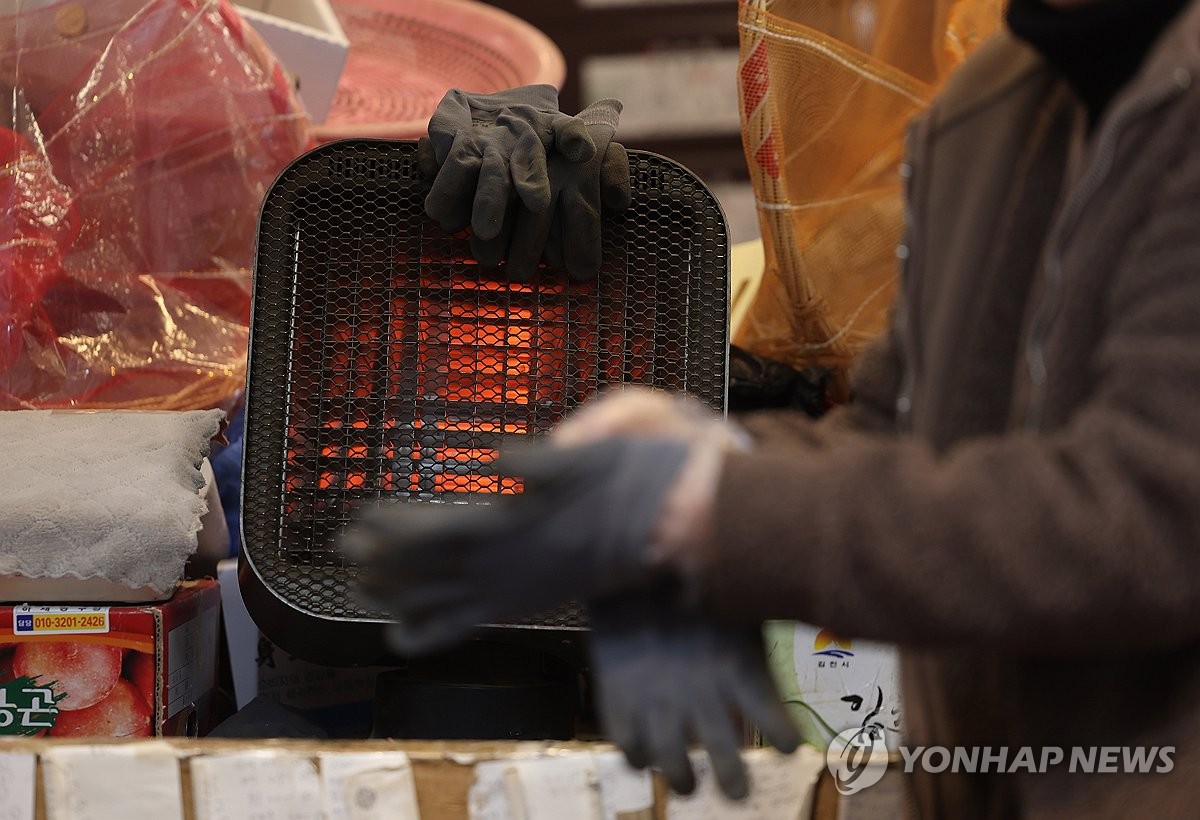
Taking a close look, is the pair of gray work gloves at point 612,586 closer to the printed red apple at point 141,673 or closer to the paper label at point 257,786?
the paper label at point 257,786

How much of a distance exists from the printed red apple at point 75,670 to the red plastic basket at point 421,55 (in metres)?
1.00

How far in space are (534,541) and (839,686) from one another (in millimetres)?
692

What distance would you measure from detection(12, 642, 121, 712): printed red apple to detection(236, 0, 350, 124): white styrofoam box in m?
0.82

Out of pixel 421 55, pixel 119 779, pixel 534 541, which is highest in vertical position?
pixel 534 541

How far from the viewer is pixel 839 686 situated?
3.53 ft

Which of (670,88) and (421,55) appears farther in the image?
(670,88)

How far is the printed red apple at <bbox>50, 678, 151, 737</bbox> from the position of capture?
100 centimetres

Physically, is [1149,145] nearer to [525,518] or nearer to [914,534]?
[914,534]

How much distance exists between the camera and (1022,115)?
1.93 ft

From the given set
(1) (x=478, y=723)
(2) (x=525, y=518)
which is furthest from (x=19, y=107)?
(2) (x=525, y=518)

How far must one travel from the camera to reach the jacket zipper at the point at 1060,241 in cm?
48

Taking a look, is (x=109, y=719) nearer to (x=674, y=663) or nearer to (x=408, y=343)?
(x=408, y=343)

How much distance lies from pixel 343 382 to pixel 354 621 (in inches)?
7.6

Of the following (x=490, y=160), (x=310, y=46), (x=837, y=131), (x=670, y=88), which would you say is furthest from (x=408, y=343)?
(x=670, y=88)
